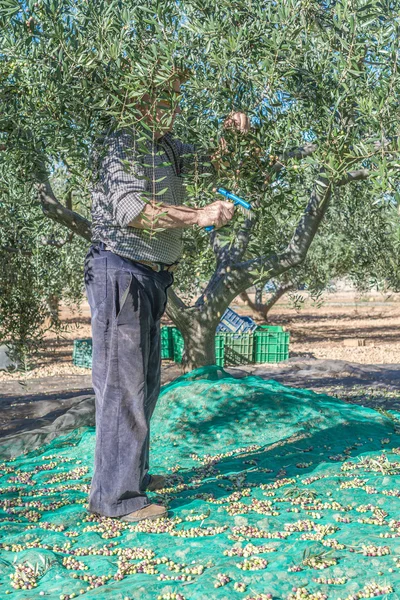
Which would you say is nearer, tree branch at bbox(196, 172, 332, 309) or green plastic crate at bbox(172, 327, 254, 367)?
tree branch at bbox(196, 172, 332, 309)

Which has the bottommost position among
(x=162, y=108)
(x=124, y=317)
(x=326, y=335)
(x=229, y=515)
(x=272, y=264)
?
(x=229, y=515)

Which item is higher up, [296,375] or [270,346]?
[270,346]

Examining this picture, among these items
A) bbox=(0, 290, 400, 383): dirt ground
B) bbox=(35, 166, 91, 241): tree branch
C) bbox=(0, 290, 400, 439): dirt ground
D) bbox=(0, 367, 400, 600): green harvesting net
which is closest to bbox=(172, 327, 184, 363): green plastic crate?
bbox=(0, 290, 400, 439): dirt ground

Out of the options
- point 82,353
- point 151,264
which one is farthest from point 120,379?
point 82,353

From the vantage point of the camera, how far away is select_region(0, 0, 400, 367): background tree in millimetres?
3893

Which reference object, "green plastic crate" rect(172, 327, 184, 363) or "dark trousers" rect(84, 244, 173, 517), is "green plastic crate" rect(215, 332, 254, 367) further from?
"dark trousers" rect(84, 244, 173, 517)

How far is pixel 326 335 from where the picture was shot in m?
22.0

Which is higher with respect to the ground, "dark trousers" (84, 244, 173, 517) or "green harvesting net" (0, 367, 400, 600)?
"dark trousers" (84, 244, 173, 517)

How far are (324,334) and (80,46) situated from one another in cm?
1879

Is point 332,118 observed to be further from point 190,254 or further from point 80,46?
point 190,254

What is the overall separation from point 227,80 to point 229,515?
2.59 meters

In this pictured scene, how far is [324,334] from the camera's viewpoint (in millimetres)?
22328

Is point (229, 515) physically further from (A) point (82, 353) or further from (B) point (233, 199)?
(A) point (82, 353)

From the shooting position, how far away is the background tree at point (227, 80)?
389 centimetres
